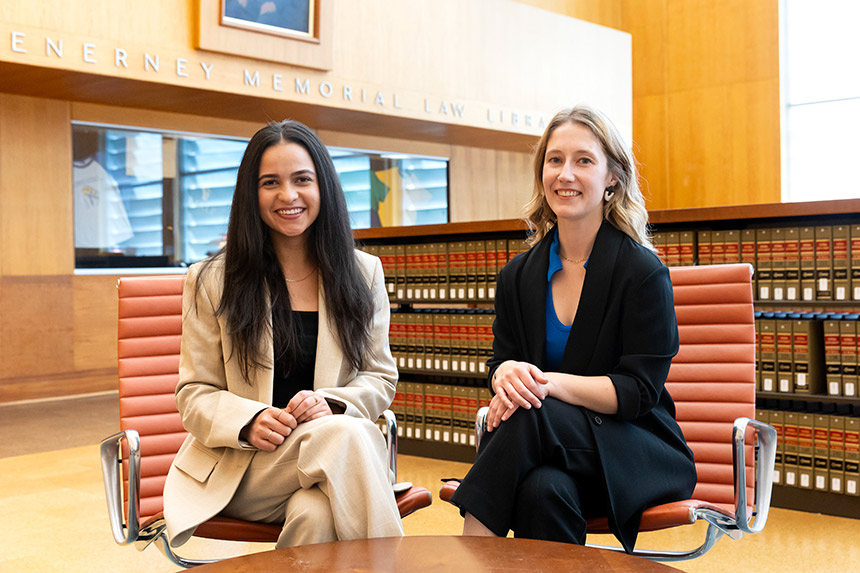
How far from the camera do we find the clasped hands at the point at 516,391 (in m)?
2.05

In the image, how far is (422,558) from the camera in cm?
149

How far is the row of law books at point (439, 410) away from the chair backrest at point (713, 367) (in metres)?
2.56

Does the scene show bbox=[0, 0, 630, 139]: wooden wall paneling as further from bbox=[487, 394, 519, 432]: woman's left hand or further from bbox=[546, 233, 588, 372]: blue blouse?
bbox=[487, 394, 519, 432]: woman's left hand

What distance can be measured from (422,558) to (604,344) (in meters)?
0.92

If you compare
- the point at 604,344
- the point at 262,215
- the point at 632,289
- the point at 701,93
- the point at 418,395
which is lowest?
the point at 418,395

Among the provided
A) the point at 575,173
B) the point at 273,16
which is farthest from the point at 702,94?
the point at 575,173

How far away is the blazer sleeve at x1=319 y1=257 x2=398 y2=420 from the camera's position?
2242 millimetres

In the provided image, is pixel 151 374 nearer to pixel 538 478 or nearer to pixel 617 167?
pixel 538 478

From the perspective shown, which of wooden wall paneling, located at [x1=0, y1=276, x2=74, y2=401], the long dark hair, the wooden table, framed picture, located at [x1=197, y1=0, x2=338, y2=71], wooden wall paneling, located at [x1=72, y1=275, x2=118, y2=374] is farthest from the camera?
wooden wall paneling, located at [x1=72, y1=275, x2=118, y2=374]

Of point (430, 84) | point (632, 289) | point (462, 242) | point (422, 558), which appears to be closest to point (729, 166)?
point (430, 84)

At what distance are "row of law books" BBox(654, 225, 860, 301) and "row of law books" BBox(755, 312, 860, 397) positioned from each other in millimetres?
117

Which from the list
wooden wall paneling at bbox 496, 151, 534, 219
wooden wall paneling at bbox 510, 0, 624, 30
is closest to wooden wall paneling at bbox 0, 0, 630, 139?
wooden wall paneling at bbox 496, 151, 534, 219

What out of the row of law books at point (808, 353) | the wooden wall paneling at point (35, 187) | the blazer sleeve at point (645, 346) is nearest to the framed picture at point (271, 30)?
the wooden wall paneling at point (35, 187)

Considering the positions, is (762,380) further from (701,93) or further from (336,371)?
(701,93)
